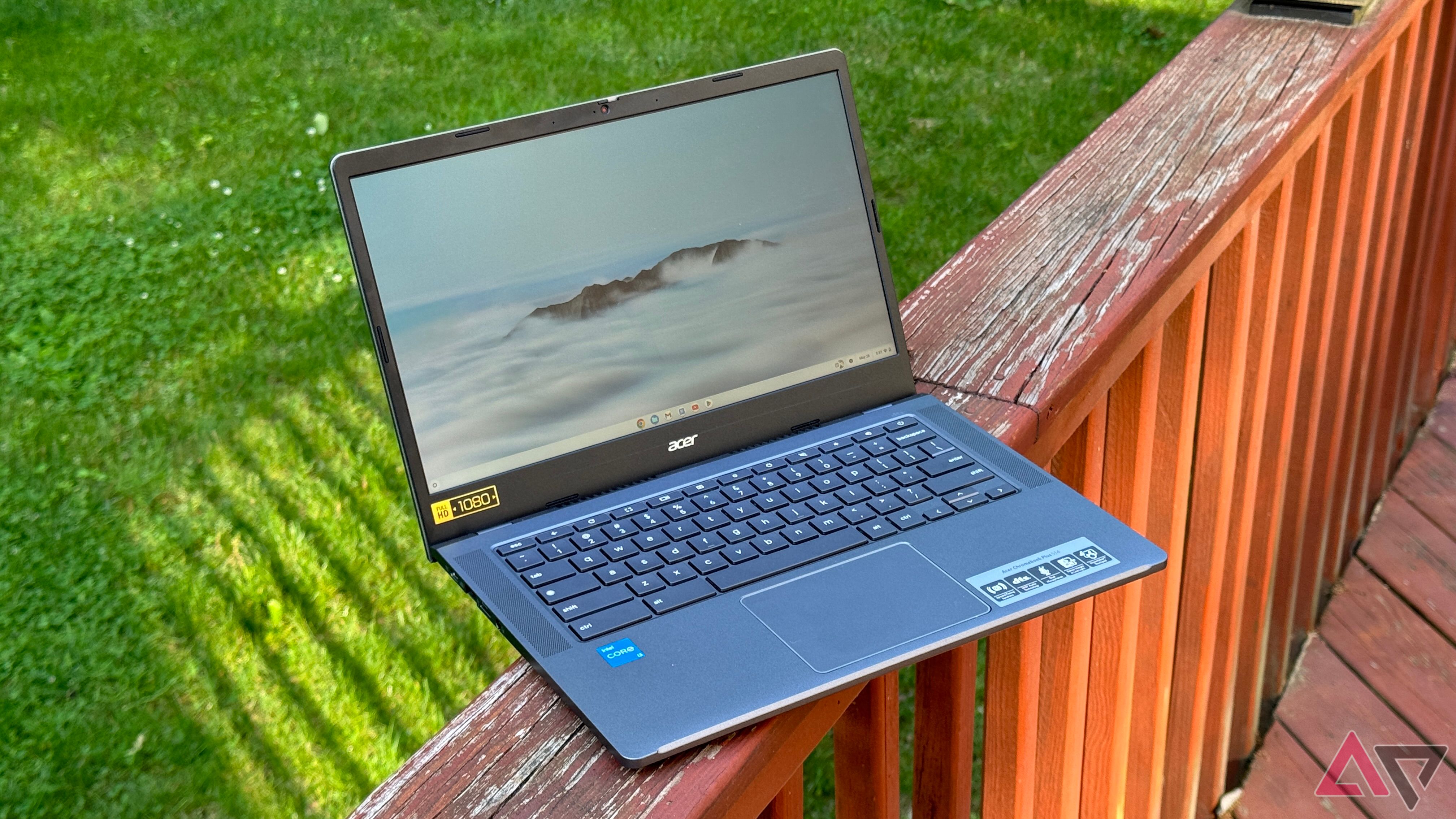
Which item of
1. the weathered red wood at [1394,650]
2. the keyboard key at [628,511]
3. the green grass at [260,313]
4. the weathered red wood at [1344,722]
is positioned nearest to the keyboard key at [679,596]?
the keyboard key at [628,511]

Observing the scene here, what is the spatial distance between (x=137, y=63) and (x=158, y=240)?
130 cm

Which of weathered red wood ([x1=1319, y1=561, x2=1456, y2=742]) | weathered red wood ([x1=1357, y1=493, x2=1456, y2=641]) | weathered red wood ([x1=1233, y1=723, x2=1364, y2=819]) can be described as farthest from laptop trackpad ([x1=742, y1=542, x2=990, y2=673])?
weathered red wood ([x1=1357, y1=493, x2=1456, y2=641])

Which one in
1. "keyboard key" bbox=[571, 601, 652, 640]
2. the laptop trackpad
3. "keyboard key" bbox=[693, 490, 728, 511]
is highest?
"keyboard key" bbox=[693, 490, 728, 511]

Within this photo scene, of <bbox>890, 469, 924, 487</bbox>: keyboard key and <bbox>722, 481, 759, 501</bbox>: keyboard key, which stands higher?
<bbox>722, 481, 759, 501</bbox>: keyboard key

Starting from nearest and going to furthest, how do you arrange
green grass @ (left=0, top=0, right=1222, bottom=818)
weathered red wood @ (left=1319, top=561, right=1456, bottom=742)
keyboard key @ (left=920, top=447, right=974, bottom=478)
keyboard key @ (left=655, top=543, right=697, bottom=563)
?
keyboard key @ (left=655, top=543, right=697, bottom=563) → keyboard key @ (left=920, top=447, right=974, bottom=478) → weathered red wood @ (left=1319, top=561, right=1456, bottom=742) → green grass @ (left=0, top=0, right=1222, bottom=818)

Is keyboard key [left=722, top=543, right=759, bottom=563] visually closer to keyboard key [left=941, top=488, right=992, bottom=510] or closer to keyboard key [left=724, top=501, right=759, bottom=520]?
keyboard key [left=724, top=501, right=759, bottom=520]

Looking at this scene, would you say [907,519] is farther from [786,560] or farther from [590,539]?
[590,539]

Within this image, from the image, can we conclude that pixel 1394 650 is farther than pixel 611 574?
Yes

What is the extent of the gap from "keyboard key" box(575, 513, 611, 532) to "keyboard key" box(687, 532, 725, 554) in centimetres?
7

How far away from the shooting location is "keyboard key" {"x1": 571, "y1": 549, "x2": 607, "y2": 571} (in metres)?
0.86

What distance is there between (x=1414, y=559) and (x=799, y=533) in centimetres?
205

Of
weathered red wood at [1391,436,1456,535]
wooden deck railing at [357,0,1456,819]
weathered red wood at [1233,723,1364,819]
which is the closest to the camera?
wooden deck railing at [357,0,1456,819]

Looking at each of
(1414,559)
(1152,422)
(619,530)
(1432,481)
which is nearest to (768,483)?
(619,530)

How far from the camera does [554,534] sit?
2.99 feet
